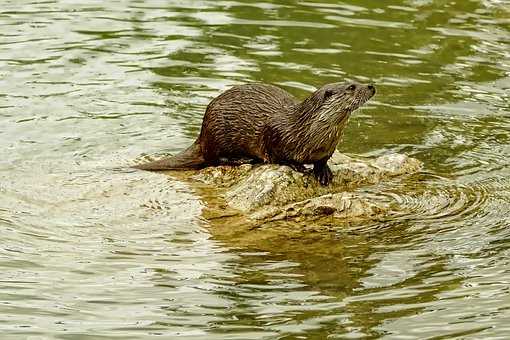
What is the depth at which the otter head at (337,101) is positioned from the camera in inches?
273

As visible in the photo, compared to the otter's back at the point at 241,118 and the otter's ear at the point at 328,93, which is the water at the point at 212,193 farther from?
the otter's ear at the point at 328,93

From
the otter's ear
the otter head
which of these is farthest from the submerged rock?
the otter's ear

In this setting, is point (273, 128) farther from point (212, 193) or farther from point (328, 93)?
point (212, 193)

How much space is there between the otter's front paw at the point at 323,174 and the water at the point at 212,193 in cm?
37

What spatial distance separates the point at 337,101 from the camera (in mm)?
6945

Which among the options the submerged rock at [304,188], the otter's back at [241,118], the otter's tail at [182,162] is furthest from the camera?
the otter's tail at [182,162]

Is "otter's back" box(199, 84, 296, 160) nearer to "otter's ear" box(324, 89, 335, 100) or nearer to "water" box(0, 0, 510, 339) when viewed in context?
"otter's ear" box(324, 89, 335, 100)

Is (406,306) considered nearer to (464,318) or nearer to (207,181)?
(464,318)

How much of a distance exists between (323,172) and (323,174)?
0.01 meters

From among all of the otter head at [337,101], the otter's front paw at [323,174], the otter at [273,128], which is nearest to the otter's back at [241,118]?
the otter at [273,128]

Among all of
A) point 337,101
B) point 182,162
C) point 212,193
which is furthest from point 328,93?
point 182,162

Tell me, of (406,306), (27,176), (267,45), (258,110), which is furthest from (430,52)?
(406,306)

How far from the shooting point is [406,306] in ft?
17.1

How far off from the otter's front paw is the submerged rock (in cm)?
3
